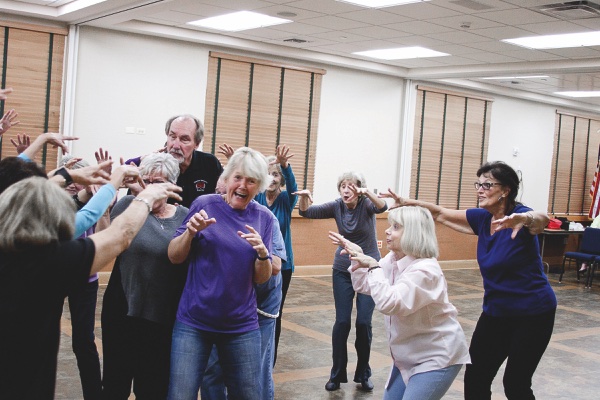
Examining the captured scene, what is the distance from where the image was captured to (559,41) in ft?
30.3

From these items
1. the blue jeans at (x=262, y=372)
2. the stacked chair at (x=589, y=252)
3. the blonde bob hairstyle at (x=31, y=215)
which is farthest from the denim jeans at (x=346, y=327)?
the stacked chair at (x=589, y=252)

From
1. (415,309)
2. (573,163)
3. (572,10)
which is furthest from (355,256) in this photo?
(573,163)

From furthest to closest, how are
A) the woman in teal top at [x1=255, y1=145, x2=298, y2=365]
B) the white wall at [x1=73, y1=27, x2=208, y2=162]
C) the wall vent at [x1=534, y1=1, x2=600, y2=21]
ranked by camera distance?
the white wall at [x1=73, y1=27, x2=208, y2=162]
the wall vent at [x1=534, y1=1, x2=600, y2=21]
the woman in teal top at [x1=255, y1=145, x2=298, y2=365]

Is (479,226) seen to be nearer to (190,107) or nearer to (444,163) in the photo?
(190,107)

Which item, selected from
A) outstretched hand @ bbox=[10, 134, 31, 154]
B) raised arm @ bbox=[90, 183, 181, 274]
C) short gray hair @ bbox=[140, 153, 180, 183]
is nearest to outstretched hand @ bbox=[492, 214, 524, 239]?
short gray hair @ bbox=[140, 153, 180, 183]

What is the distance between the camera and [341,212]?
5895 millimetres

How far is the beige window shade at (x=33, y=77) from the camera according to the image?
351 inches

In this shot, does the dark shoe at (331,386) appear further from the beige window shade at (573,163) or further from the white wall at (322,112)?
the beige window shade at (573,163)

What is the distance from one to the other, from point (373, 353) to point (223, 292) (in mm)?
3851

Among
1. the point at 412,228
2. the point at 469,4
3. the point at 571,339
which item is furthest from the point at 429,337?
the point at 571,339

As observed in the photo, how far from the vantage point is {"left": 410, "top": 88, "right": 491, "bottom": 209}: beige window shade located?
44.3 feet

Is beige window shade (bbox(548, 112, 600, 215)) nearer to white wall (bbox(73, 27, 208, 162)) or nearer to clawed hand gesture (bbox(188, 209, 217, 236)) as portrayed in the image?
white wall (bbox(73, 27, 208, 162))

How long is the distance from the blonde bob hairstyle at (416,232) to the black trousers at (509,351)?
2.70 ft

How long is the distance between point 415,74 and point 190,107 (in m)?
4.36
